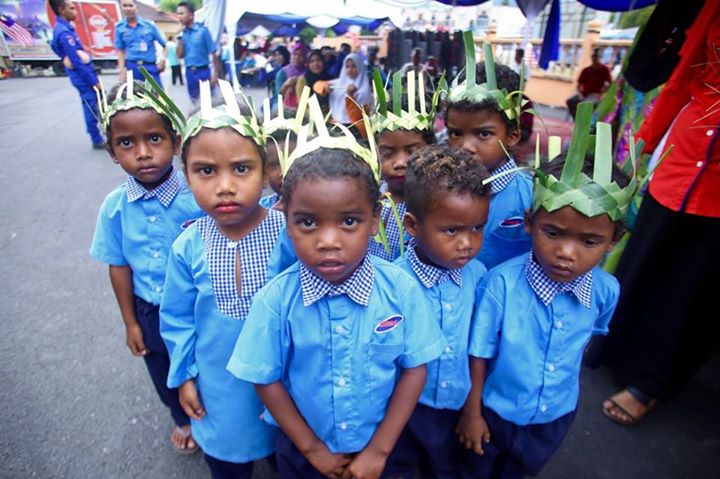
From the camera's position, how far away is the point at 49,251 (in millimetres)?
4168

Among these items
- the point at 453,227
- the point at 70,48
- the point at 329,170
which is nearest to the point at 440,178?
the point at 453,227

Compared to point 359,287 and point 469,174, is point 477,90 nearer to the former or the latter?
point 469,174

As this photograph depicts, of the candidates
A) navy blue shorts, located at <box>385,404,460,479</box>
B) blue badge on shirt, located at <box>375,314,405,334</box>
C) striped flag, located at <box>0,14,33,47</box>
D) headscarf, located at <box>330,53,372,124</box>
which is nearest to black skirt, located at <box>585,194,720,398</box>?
navy blue shorts, located at <box>385,404,460,479</box>

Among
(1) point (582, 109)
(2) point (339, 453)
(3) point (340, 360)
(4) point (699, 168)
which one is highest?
(1) point (582, 109)

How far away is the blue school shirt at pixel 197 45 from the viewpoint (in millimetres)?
7934

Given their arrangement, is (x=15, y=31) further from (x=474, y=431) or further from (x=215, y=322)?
(x=474, y=431)

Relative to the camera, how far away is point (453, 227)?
1.52 meters

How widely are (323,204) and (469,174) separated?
589 millimetres

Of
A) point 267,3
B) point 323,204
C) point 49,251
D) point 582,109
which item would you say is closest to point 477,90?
point 582,109

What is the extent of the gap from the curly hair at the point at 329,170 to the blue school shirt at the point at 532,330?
2.27ft

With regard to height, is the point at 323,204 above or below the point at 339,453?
above

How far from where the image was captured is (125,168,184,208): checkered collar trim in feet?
6.07

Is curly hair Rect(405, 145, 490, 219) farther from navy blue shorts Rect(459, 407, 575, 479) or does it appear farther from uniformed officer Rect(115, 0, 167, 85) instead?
uniformed officer Rect(115, 0, 167, 85)

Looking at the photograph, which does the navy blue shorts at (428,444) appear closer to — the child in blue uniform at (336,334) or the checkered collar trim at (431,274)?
the child in blue uniform at (336,334)
